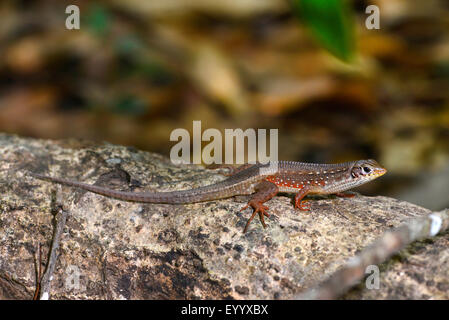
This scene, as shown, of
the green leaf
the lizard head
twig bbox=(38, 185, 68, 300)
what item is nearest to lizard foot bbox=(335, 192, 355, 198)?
the lizard head

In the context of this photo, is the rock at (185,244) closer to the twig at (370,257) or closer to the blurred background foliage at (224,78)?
the twig at (370,257)

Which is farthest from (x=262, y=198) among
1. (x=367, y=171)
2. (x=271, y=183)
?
(x=367, y=171)

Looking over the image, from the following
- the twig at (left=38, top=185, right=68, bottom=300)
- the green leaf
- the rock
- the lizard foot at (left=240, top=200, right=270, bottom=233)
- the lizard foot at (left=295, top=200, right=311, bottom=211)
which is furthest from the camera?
the green leaf

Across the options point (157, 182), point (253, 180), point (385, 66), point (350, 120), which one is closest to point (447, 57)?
point (385, 66)

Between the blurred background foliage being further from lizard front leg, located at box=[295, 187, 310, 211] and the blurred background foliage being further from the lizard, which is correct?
lizard front leg, located at box=[295, 187, 310, 211]

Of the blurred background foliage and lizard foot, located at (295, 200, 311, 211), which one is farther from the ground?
the blurred background foliage
